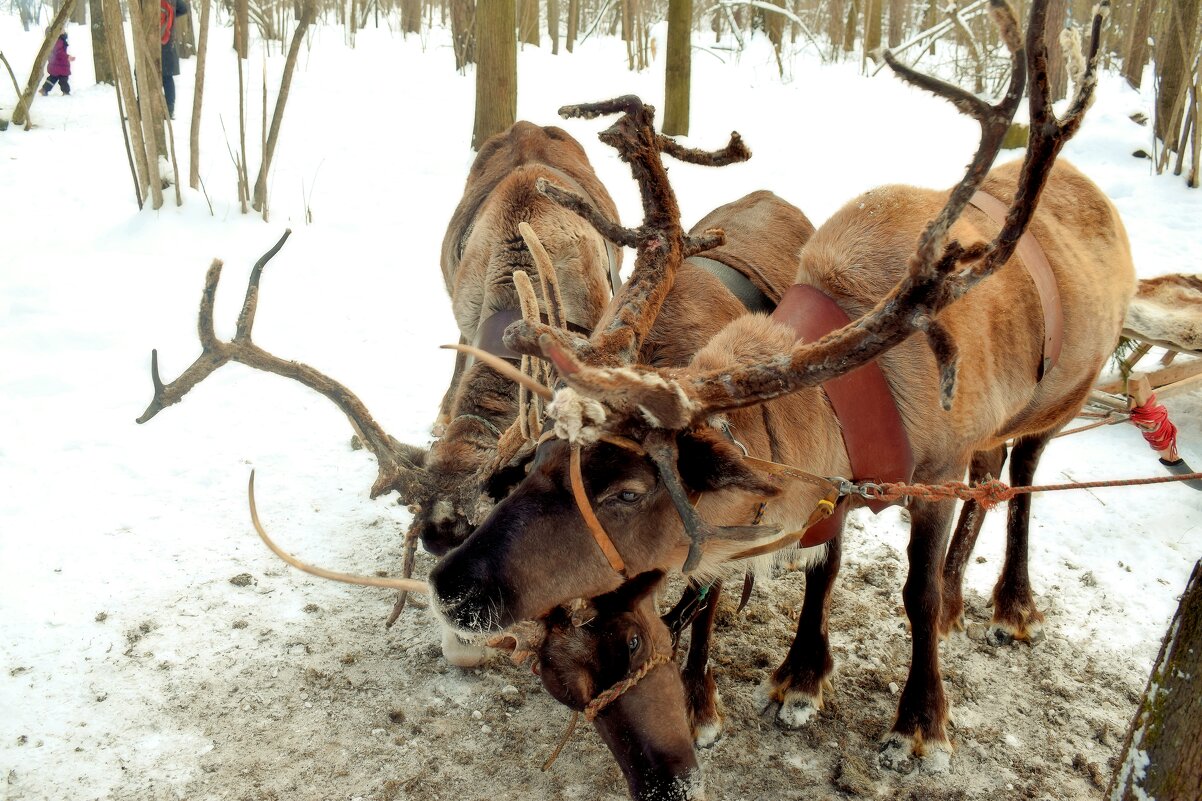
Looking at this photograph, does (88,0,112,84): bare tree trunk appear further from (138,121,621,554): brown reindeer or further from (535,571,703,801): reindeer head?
(535,571,703,801): reindeer head

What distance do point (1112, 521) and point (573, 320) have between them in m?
3.09

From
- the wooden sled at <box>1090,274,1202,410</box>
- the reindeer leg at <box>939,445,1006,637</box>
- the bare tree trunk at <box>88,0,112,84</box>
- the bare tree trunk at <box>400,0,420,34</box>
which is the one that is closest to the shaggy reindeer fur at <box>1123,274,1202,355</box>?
the wooden sled at <box>1090,274,1202,410</box>

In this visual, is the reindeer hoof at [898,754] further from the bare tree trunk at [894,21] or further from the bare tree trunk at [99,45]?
the bare tree trunk at [894,21]

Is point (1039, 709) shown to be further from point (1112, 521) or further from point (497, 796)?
point (497, 796)

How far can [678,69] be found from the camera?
1043 centimetres

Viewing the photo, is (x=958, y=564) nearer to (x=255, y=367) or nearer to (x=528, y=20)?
(x=255, y=367)

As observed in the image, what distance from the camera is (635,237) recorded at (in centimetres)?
281

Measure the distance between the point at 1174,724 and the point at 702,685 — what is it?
1691mm

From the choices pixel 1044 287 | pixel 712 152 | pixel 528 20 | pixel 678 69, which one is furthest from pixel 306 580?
pixel 528 20

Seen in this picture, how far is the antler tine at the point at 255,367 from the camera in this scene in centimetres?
282

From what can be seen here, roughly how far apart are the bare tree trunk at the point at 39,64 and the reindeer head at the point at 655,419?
7.49 metres

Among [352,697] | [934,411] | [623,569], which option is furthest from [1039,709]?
[352,697]

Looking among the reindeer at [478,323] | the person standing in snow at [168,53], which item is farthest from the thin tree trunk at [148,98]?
the reindeer at [478,323]

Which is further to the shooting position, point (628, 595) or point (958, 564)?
point (958, 564)
